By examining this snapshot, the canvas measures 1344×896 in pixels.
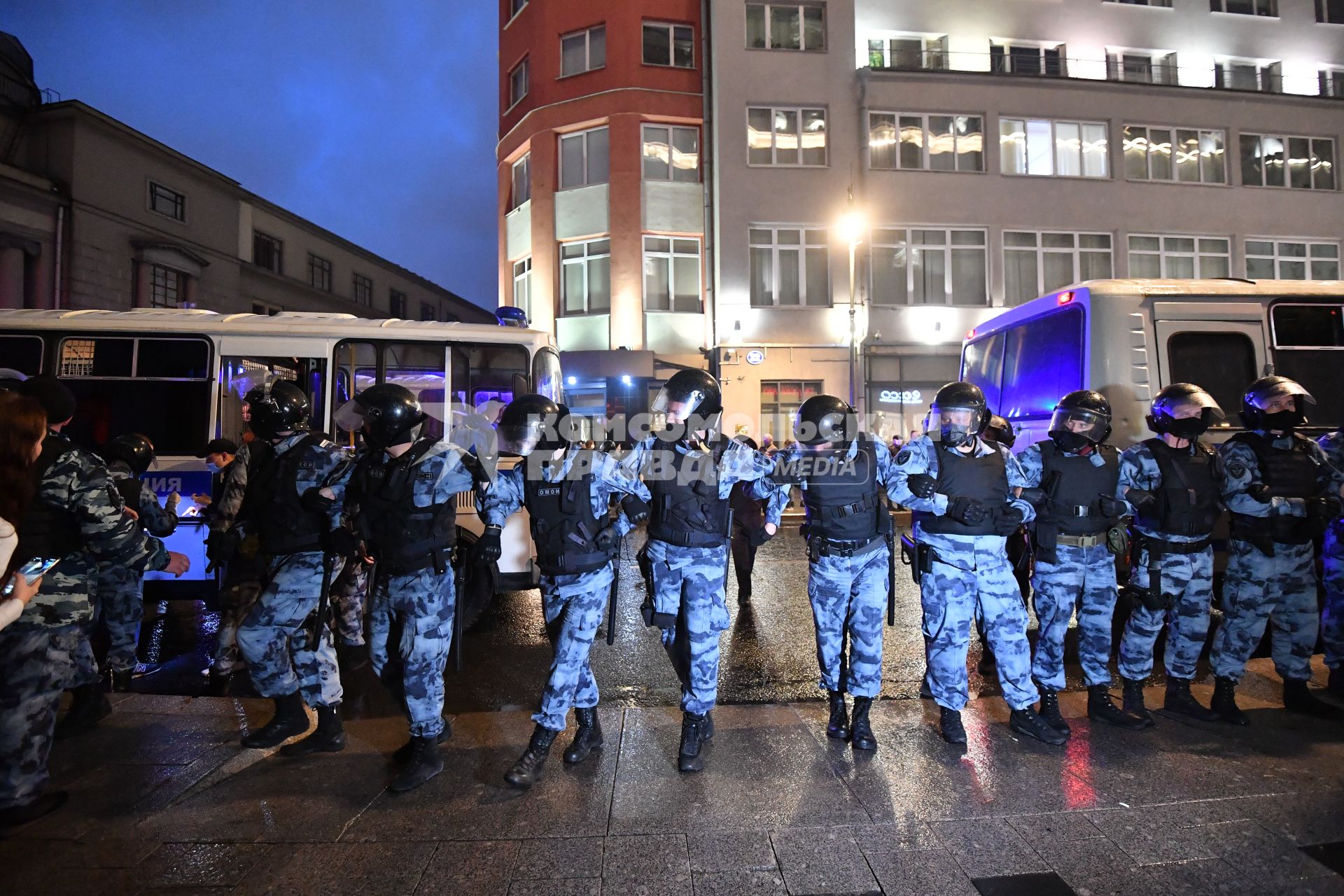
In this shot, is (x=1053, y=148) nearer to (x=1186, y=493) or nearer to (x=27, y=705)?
(x=1186, y=493)

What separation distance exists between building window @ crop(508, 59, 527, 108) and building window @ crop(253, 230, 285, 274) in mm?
11054

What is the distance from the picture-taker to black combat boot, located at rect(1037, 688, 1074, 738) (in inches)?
149

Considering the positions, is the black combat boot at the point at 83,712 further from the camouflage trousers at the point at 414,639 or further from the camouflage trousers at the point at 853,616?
the camouflage trousers at the point at 853,616

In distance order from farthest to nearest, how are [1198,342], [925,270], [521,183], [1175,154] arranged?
[521,183] < [1175,154] < [925,270] < [1198,342]

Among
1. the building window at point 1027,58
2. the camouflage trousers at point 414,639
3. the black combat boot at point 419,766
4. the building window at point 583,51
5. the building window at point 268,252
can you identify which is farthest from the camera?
the building window at point 268,252

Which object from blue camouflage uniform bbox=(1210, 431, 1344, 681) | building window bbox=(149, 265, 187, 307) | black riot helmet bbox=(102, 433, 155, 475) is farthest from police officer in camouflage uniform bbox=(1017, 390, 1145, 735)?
building window bbox=(149, 265, 187, 307)

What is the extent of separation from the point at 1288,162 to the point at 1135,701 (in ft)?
75.8

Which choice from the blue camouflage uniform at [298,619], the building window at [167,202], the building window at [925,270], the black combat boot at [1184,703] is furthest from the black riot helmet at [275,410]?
the building window at [167,202]

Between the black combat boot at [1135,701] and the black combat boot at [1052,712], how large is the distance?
41 cm

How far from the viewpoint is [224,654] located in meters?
4.81

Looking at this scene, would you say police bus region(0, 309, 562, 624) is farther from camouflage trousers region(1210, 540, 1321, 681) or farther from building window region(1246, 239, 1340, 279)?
building window region(1246, 239, 1340, 279)

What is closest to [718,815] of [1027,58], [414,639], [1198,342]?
[414,639]

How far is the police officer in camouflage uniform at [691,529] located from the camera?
12.1 ft

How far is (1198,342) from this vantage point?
5.58m
